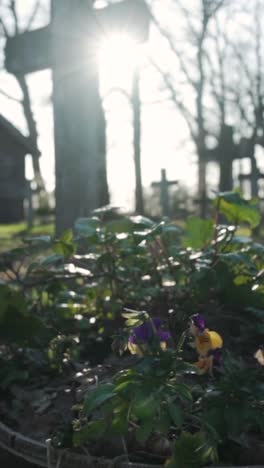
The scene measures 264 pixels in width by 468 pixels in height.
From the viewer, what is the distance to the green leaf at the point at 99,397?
1482mm

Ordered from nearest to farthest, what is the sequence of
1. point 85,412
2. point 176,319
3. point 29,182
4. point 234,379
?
1. point 85,412
2. point 234,379
3. point 176,319
4. point 29,182

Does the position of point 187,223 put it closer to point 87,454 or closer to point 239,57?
point 87,454

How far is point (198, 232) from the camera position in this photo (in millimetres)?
2959

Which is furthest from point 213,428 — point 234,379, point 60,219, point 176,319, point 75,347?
point 60,219

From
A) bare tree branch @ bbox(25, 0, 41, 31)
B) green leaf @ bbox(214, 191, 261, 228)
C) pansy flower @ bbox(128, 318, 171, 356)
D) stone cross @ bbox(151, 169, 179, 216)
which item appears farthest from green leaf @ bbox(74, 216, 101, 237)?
bare tree branch @ bbox(25, 0, 41, 31)

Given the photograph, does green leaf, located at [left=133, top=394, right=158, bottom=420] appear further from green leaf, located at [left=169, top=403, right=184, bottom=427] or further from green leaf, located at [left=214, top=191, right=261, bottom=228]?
green leaf, located at [left=214, top=191, right=261, bottom=228]

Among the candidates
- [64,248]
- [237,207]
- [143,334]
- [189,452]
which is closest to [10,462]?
[143,334]

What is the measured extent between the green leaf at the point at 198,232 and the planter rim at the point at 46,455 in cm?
130

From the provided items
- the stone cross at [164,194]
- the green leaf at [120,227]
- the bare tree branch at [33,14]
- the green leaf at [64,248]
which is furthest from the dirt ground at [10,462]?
the bare tree branch at [33,14]

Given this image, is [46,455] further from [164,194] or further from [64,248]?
[164,194]

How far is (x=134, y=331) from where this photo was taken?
1839 mm

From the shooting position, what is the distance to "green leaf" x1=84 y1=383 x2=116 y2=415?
1.48 metres

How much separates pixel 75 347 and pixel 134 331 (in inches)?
35.3

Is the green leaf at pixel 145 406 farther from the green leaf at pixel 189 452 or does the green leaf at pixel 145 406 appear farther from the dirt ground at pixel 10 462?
the dirt ground at pixel 10 462
